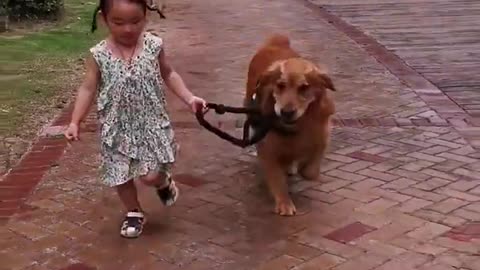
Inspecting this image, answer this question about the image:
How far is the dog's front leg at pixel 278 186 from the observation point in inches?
193

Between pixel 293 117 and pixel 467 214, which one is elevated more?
pixel 293 117

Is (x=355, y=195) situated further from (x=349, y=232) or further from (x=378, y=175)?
(x=349, y=232)

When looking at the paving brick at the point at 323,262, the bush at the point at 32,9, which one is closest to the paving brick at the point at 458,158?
the paving brick at the point at 323,262

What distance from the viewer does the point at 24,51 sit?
9617 millimetres

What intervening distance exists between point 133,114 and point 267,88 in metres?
0.79

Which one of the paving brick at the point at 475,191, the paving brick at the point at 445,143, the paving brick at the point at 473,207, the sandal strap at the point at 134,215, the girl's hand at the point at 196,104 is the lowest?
the paving brick at the point at 445,143

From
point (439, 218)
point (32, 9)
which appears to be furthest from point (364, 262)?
point (32, 9)

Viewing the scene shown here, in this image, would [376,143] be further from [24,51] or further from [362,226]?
[24,51]

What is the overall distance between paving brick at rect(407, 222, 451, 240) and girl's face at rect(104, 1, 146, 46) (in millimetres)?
1806

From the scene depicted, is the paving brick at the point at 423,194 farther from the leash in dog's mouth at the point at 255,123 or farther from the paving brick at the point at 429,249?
the leash in dog's mouth at the point at 255,123

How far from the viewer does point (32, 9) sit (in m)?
11.6

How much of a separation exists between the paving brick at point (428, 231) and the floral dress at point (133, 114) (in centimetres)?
137

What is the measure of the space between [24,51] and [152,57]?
5628 mm

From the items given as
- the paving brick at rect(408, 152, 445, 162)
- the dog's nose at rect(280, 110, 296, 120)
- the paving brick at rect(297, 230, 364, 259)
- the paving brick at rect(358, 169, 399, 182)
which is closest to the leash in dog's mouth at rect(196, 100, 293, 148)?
the dog's nose at rect(280, 110, 296, 120)
